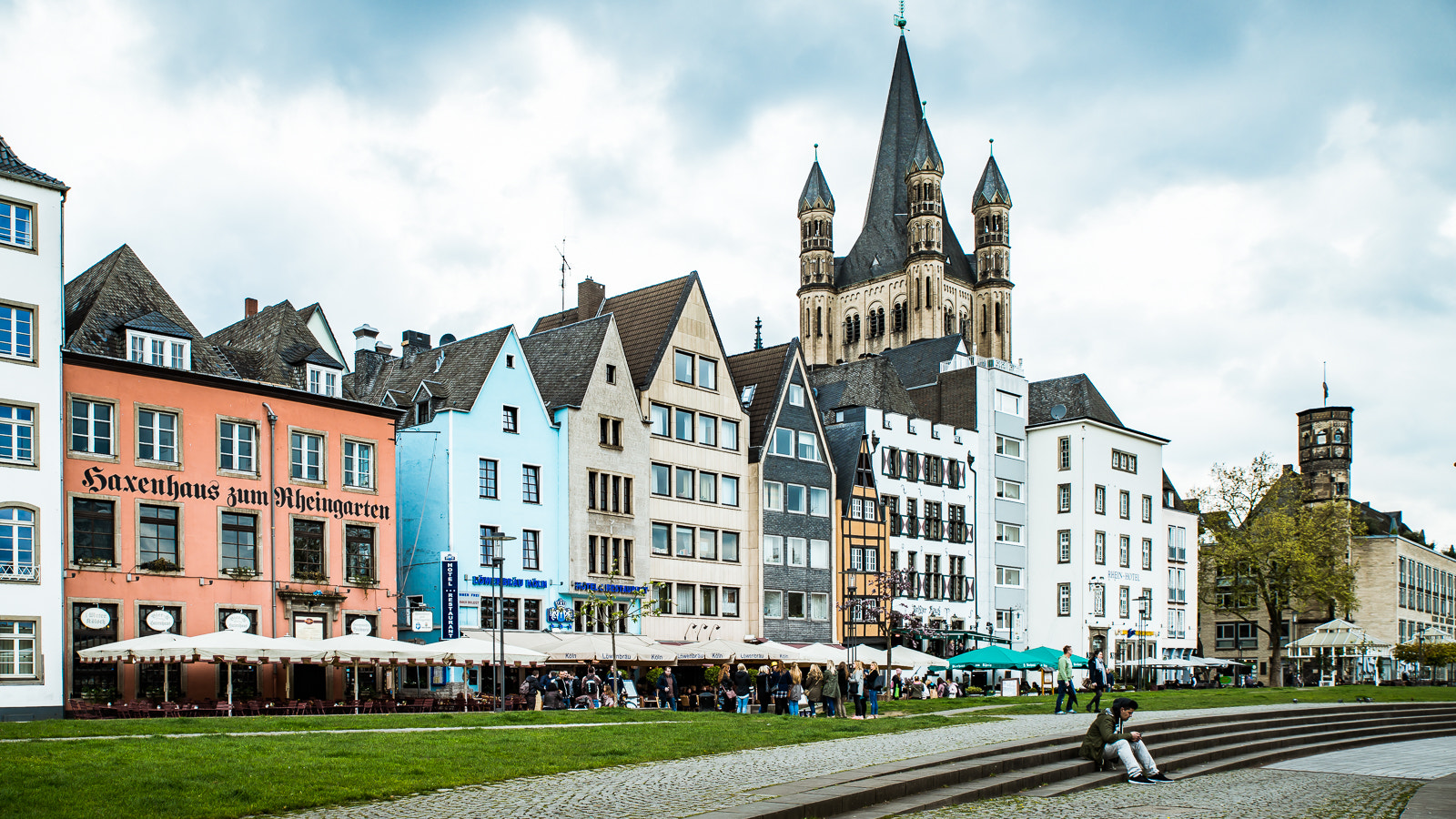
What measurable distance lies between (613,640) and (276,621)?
10.9m

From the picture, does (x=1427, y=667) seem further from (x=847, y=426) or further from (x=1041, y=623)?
(x=847, y=426)

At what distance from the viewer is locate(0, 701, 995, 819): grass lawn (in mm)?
15188

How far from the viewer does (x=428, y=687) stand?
50.2 metres

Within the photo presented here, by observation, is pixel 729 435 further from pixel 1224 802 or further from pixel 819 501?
pixel 1224 802

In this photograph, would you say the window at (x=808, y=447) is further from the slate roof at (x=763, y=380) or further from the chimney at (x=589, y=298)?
the chimney at (x=589, y=298)

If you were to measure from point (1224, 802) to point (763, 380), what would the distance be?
157 ft

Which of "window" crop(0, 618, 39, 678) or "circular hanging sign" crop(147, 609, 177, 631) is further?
"circular hanging sign" crop(147, 609, 177, 631)

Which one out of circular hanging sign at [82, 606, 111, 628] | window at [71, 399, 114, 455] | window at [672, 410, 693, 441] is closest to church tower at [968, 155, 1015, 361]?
window at [672, 410, 693, 441]

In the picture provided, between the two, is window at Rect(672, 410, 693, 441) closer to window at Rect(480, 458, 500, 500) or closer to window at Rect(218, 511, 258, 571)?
window at Rect(480, 458, 500, 500)

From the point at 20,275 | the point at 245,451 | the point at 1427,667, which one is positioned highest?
the point at 20,275

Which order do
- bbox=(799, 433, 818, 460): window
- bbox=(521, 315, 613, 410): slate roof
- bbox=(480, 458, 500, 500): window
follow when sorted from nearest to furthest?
bbox=(480, 458, 500, 500): window < bbox=(521, 315, 613, 410): slate roof < bbox=(799, 433, 818, 460): window

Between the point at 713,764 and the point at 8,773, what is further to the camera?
the point at 713,764

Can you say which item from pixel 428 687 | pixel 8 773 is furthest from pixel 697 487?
pixel 8 773

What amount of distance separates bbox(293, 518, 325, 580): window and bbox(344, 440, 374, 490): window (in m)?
2.05
